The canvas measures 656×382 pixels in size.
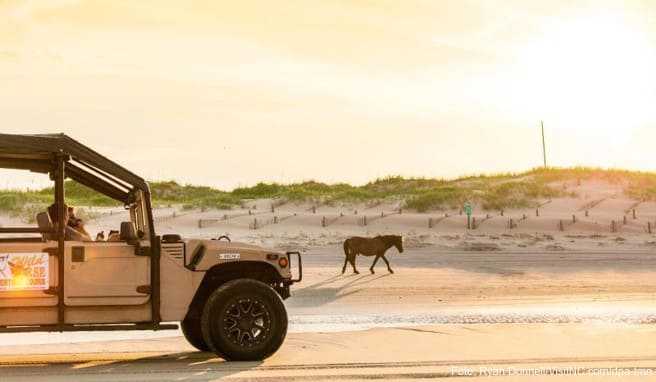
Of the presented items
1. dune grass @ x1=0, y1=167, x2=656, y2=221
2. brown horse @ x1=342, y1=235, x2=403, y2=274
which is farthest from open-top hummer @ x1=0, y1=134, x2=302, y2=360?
dune grass @ x1=0, y1=167, x2=656, y2=221

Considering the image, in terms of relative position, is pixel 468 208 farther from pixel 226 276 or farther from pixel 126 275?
pixel 126 275

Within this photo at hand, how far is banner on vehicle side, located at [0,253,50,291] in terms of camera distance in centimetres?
1126

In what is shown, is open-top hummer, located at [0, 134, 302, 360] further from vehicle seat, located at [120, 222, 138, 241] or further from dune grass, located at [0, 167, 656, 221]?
dune grass, located at [0, 167, 656, 221]

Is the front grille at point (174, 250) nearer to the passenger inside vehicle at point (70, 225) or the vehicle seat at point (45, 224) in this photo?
the passenger inside vehicle at point (70, 225)

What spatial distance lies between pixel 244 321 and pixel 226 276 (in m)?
0.52

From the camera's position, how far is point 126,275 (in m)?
11.8

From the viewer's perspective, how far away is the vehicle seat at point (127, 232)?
38.0 feet

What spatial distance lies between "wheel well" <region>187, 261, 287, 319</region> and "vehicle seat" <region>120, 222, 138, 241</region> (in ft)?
3.17

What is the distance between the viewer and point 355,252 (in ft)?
89.7

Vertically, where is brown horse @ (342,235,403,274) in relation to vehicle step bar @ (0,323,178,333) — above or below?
above

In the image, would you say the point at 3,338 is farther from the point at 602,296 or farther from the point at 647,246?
the point at 647,246

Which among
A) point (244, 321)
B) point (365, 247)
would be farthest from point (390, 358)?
point (365, 247)

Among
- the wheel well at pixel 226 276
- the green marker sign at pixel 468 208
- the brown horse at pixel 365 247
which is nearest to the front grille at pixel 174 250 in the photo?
the wheel well at pixel 226 276

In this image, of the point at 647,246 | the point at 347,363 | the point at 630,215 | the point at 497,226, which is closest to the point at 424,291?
the point at 347,363
